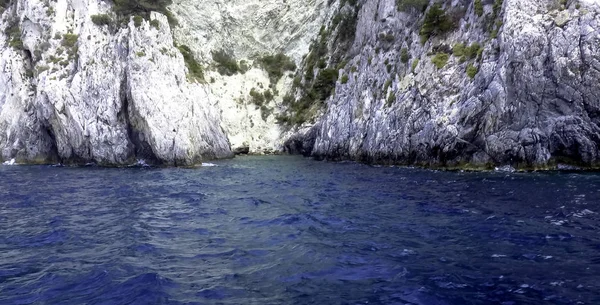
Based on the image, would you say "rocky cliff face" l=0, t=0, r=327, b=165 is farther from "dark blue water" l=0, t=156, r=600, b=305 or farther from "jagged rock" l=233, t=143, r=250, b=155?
"dark blue water" l=0, t=156, r=600, b=305

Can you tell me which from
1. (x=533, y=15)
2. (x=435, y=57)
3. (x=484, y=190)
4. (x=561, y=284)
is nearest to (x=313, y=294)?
(x=561, y=284)

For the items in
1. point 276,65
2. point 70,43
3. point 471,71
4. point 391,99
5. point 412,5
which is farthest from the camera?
point 276,65

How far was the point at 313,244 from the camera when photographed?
11891mm

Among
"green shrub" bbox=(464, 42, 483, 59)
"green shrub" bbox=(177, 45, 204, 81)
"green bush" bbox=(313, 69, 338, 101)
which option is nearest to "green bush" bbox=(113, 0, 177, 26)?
"green shrub" bbox=(177, 45, 204, 81)

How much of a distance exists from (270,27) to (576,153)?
51.1 metres

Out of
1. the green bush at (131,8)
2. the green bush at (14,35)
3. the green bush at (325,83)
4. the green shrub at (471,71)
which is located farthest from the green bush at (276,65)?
the green shrub at (471,71)

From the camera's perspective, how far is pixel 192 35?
60.8 m

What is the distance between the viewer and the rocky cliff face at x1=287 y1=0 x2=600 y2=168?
2427 cm

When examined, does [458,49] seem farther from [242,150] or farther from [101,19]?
[101,19]

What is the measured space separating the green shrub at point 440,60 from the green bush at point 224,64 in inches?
1406

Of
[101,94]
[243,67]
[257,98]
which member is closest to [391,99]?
[101,94]

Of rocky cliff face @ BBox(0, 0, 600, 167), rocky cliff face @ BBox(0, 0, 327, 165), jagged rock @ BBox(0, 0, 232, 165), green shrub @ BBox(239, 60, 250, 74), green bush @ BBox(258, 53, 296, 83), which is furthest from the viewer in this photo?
green bush @ BBox(258, 53, 296, 83)

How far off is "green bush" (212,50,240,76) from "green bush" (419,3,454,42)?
3293 centimetres

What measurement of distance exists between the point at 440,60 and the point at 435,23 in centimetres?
444
